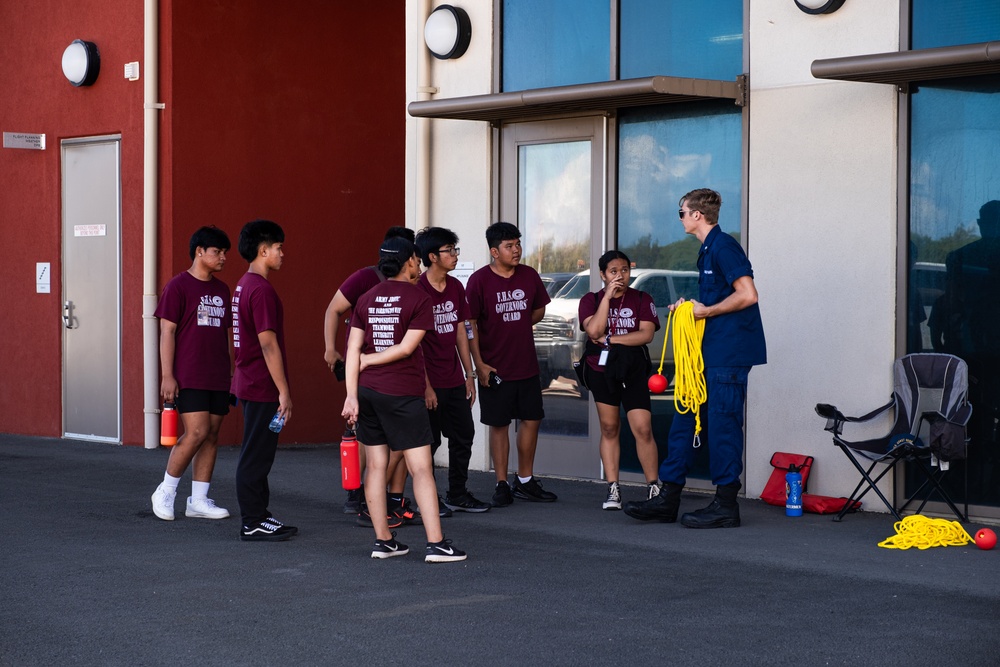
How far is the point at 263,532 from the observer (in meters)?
7.21

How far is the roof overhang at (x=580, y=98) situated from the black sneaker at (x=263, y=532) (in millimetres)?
3741

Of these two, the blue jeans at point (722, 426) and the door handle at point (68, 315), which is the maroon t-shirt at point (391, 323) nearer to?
the blue jeans at point (722, 426)

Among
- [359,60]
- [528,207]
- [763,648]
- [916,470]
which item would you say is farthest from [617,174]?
[763,648]

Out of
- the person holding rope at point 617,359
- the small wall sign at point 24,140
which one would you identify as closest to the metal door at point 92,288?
the small wall sign at point 24,140

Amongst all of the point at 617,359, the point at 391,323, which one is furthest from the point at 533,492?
the point at 391,323

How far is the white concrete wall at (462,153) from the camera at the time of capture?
33.7 feet

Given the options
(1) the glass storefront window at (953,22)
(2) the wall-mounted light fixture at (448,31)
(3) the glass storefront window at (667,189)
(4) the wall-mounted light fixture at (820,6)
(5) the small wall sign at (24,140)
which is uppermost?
(2) the wall-mounted light fixture at (448,31)

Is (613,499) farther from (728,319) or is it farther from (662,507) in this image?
(728,319)

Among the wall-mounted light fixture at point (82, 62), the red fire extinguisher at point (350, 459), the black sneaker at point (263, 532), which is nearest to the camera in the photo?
the red fire extinguisher at point (350, 459)

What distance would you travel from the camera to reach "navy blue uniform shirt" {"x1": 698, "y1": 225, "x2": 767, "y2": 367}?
294 inches

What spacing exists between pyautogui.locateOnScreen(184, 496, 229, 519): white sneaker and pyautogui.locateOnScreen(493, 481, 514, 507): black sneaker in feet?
5.87

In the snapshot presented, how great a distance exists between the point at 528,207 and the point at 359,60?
12.1 ft

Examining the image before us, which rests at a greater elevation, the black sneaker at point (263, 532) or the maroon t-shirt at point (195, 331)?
the maroon t-shirt at point (195, 331)

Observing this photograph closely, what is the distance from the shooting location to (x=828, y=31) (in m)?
8.45
